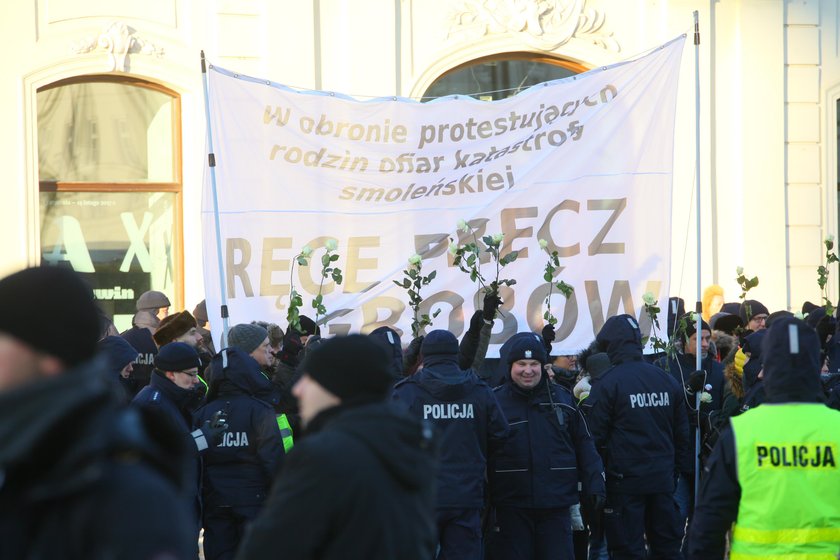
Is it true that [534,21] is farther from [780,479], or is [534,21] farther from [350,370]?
[350,370]

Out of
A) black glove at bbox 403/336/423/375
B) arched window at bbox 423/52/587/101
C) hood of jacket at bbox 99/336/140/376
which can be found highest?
arched window at bbox 423/52/587/101

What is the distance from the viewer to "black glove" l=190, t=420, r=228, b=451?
7.25 metres

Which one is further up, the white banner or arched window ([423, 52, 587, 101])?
arched window ([423, 52, 587, 101])

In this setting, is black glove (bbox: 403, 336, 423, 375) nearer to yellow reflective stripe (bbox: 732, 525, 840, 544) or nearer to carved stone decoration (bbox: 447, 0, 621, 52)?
yellow reflective stripe (bbox: 732, 525, 840, 544)

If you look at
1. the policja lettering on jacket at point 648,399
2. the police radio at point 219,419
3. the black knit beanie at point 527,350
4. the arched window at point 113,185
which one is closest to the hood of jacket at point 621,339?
the policja lettering on jacket at point 648,399

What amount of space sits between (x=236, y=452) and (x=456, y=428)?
129 cm

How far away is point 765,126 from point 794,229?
119cm

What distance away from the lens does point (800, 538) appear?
15.4 feet

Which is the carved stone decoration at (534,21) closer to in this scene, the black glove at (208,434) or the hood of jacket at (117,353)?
the hood of jacket at (117,353)

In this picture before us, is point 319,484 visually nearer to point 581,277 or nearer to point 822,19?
point 581,277

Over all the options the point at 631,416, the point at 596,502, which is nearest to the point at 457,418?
the point at 596,502

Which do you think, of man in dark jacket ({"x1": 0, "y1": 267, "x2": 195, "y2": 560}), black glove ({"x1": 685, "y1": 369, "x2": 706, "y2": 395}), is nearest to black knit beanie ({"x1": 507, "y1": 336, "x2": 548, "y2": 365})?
black glove ({"x1": 685, "y1": 369, "x2": 706, "y2": 395})

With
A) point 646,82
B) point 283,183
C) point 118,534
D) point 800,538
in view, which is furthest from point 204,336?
point 118,534

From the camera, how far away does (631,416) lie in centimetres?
850
